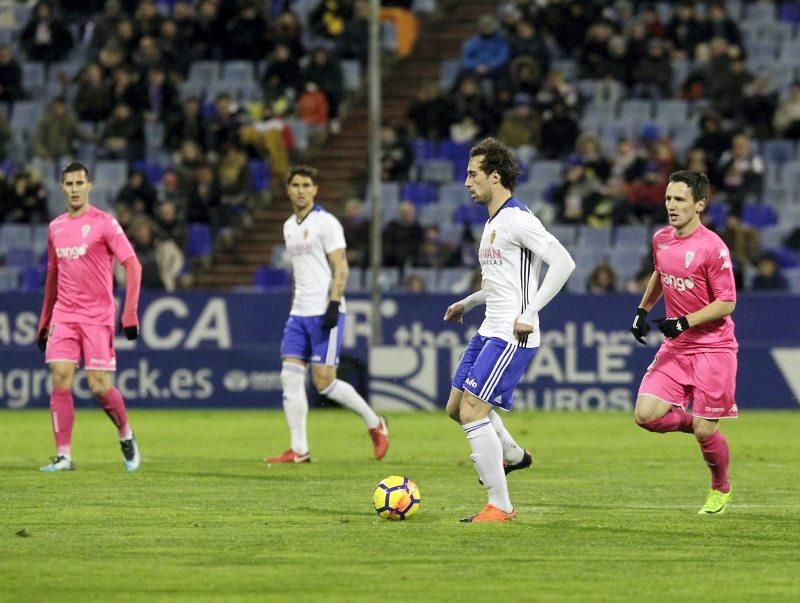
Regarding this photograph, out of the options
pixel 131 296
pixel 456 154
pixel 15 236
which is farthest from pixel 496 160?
pixel 15 236

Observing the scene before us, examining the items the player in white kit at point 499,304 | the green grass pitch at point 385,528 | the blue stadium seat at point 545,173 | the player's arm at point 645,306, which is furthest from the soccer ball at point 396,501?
the blue stadium seat at point 545,173

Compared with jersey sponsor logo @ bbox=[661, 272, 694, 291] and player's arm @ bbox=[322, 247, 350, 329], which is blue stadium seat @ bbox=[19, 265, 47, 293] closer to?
player's arm @ bbox=[322, 247, 350, 329]

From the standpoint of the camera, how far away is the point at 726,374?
11.4 metres

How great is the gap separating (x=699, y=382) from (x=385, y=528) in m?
2.31

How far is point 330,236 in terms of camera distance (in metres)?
15.3

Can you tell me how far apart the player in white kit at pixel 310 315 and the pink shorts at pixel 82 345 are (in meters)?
1.76

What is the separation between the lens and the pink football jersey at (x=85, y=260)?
14.2m

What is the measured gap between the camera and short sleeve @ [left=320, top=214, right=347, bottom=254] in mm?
15320

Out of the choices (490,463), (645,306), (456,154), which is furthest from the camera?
(456,154)

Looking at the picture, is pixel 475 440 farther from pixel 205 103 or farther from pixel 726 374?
pixel 205 103

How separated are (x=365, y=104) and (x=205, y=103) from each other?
9.11ft

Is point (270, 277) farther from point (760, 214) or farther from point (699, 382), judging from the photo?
point (699, 382)

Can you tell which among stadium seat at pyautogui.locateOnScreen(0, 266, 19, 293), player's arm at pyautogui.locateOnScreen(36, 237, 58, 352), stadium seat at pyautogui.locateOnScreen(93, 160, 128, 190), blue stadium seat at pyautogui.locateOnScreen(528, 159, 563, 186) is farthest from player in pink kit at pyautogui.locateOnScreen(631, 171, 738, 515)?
stadium seat at pyautogui.locateOnScreen(93, 160, 128, 190)

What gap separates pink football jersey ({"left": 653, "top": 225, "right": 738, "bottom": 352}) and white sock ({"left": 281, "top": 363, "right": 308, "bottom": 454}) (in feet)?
15.1
